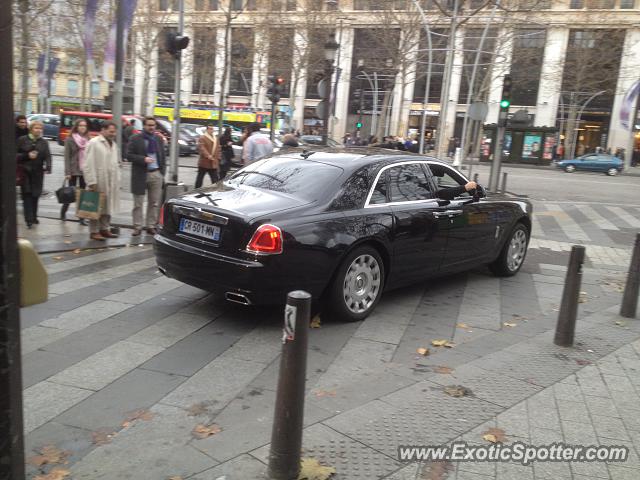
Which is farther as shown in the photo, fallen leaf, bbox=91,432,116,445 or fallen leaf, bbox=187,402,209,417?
fallen leaf, bbox=187,402,209,417

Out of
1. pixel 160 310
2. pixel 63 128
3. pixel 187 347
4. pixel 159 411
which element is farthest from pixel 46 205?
pixel 63 128

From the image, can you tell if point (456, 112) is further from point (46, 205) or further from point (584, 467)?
point (584, 467)

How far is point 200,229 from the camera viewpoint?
5.15 m

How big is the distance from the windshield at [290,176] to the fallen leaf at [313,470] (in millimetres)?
2730

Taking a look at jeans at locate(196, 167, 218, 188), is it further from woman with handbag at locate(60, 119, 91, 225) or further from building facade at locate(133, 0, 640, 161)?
building facade at locate(133, 0, 640, 161)

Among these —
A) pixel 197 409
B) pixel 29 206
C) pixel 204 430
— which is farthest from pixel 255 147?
pixel 204 430

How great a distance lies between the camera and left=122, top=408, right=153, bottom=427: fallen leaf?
136 inches

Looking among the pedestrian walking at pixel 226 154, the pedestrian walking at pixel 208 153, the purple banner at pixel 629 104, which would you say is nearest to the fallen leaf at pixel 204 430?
the pedestrian walking at pixel 208 153

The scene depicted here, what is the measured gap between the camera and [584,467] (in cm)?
318

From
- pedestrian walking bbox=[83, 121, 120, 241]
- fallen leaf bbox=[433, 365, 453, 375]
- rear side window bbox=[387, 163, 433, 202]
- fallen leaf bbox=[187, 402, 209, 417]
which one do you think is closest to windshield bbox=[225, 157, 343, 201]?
rear side window bbox=[387, 163, 433, 202]

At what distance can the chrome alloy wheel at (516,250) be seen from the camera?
7.68 metres

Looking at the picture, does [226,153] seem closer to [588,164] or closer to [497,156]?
[497,156]

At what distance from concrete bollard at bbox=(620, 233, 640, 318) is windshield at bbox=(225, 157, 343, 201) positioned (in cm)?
315

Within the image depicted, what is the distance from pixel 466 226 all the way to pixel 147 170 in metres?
5.13
